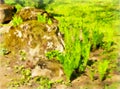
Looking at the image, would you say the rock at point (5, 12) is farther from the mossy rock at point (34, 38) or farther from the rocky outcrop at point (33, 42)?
the mossy rock at point (34, 38)

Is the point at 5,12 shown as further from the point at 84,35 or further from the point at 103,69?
the point at 103,69

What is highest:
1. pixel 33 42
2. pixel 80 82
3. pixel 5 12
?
pixel 5 12

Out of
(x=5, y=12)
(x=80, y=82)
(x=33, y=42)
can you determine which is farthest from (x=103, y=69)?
(x=5, y=12)

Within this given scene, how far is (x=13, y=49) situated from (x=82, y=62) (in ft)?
6.01

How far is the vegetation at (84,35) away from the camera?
19.8 feet

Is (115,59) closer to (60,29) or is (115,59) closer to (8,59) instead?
(60,29)

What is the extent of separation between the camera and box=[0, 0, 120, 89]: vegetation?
238 inches

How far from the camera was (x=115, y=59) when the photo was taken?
6.97 m

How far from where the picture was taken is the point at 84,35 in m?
6.95

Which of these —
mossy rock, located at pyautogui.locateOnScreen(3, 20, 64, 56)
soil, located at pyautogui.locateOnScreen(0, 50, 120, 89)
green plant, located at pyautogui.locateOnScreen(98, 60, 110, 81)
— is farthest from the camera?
mossy rock, located at pyautogui.locateOnScreen(3, 20, 64, 56)

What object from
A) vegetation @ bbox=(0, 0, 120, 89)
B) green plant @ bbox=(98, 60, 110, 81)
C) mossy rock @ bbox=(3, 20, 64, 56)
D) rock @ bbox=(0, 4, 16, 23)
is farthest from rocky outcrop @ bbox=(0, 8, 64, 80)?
rock @ bbox=(0, 4, 16, 23)

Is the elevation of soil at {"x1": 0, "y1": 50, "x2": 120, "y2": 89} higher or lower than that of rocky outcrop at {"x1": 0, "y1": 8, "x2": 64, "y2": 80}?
lower

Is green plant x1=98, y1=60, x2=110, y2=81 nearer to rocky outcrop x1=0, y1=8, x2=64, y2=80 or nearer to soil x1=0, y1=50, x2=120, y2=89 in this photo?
soil x1=0, y1=50, x2=120, y2=89

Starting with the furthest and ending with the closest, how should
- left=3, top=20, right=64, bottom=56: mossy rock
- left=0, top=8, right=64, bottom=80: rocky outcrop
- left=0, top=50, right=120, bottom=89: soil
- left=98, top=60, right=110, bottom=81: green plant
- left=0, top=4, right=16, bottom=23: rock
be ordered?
left=0, top=4, right=16, bottom=23: rock, left=3, top=20, right=64, bottom=56: mossy rock, left=0, top=8, right=64, bottom=80: rocky outcrop, left=0, top=50, right=120, bottom=89: soil, left=98, top=60, right=110, bottom=81: green plant
